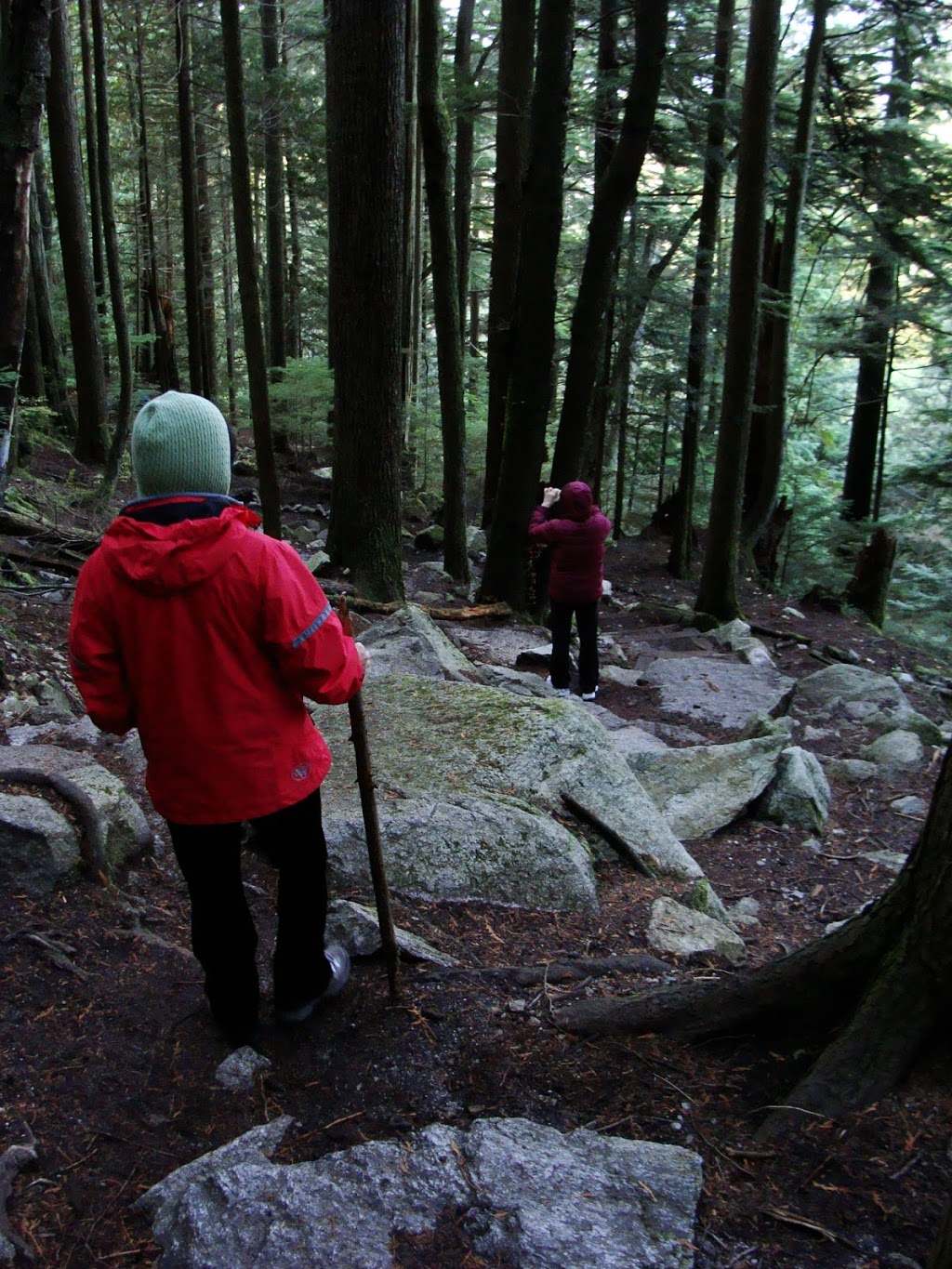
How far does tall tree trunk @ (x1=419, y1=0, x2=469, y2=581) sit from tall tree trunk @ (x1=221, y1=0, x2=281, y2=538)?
6.77ft

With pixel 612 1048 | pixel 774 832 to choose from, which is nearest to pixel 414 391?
pixel 774 832

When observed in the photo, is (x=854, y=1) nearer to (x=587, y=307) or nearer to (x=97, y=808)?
(x=587, y=307)

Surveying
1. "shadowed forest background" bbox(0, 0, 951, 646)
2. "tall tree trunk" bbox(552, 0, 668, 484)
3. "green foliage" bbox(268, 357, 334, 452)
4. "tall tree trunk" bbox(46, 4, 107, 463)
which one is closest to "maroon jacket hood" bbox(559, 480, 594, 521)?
"shadowed forest background" bbox(0, 0, 951, 646)

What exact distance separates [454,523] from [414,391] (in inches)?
339

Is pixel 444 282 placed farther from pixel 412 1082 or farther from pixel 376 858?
pixel 412 1082

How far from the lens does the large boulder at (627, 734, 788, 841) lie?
20.2 feet

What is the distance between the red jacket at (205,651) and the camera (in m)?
2.52

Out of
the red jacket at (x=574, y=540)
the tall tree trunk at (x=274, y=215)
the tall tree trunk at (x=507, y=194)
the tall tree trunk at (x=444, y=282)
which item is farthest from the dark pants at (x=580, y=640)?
the tall tree trunk at (x=274, y=215)

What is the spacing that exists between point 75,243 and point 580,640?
11.4 metres

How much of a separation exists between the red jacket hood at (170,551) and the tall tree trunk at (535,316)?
8.96 metres

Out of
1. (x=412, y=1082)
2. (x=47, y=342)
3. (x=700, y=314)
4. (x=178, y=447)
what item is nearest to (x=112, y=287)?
(x=47, y=342)

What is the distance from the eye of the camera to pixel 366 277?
854 cm

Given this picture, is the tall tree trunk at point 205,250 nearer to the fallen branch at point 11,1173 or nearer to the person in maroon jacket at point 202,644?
the person in maroon jacket at point 202,644

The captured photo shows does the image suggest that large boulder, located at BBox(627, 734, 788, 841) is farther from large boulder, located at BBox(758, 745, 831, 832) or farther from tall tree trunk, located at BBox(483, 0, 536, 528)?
tall tree trunk, located at BBox(483, 0, 536, 528)
